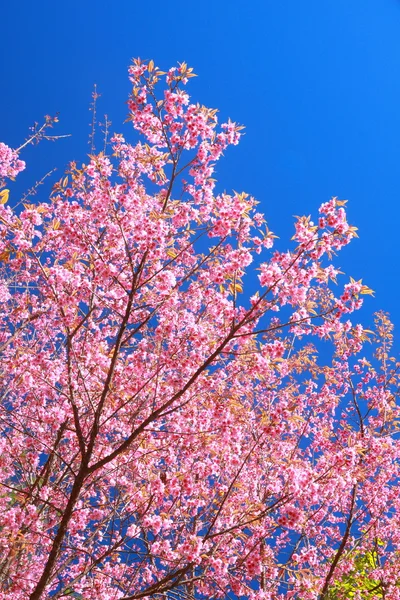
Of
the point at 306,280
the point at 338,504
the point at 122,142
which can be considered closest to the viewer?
the point at 306,280

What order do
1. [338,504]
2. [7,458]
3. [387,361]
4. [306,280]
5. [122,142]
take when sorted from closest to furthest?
[306,280], [122,142], [7,458], [338,504], [387,361]

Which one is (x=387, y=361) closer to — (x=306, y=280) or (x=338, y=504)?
(x=338, y=504)

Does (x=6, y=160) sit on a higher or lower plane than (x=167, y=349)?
higher

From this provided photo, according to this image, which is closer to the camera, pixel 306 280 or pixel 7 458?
pixel 306 280

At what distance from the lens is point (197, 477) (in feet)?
16.8

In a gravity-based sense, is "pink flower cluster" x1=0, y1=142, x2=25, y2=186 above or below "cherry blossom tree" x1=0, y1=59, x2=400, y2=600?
above

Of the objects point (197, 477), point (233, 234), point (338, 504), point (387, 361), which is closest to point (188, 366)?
point (233, 234)

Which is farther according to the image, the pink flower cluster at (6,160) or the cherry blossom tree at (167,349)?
the pink flower cluster at (6,160)

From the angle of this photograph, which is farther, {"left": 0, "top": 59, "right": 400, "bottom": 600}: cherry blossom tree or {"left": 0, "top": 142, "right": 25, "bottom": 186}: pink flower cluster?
{"left": 0, "top": 142, "right": 25, "bottom": 186}: pink flower cluster

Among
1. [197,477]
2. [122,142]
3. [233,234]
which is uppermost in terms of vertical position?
[122,142]

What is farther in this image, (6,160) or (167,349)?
(6,160)

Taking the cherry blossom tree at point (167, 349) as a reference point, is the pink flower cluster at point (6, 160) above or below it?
above

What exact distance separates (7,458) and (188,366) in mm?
2679

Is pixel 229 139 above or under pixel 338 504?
above
